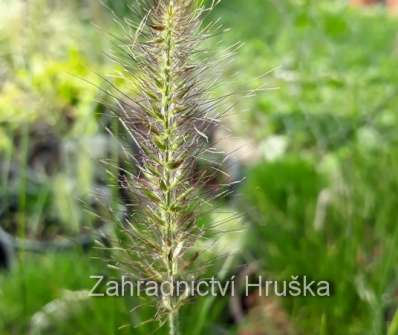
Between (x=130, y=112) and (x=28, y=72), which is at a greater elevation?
(x=28, y=72)

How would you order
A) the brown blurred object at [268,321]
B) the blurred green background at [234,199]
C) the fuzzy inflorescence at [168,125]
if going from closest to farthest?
the fuzzy inflorescence at [168,125] → the blurred green background at [234,199] → the brown blurred object at [268,321]

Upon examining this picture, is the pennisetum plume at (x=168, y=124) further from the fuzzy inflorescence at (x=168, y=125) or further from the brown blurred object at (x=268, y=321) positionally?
the brown blurred object at (x=268, y=321)

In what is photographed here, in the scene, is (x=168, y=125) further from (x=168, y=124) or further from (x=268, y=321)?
(x=268, y=321)

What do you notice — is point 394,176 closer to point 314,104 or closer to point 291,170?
point 291,170

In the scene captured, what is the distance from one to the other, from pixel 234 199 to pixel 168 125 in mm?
752

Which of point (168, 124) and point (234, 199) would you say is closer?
point (168, 124)

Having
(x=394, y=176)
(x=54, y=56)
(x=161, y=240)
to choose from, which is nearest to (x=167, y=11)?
(x=161, y=240)

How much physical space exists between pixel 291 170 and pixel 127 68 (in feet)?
3.92

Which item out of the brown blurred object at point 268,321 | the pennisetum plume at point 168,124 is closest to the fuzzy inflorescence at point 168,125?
the pennisetum plume at point 168,124

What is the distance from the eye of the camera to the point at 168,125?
53 cm

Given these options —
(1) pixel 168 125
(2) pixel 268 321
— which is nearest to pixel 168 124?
(1) pixel 168 125

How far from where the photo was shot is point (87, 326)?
40.9 inches

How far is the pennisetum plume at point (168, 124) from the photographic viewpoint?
517 mm

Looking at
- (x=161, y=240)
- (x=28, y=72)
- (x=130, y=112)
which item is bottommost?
(x=161, y=240)
